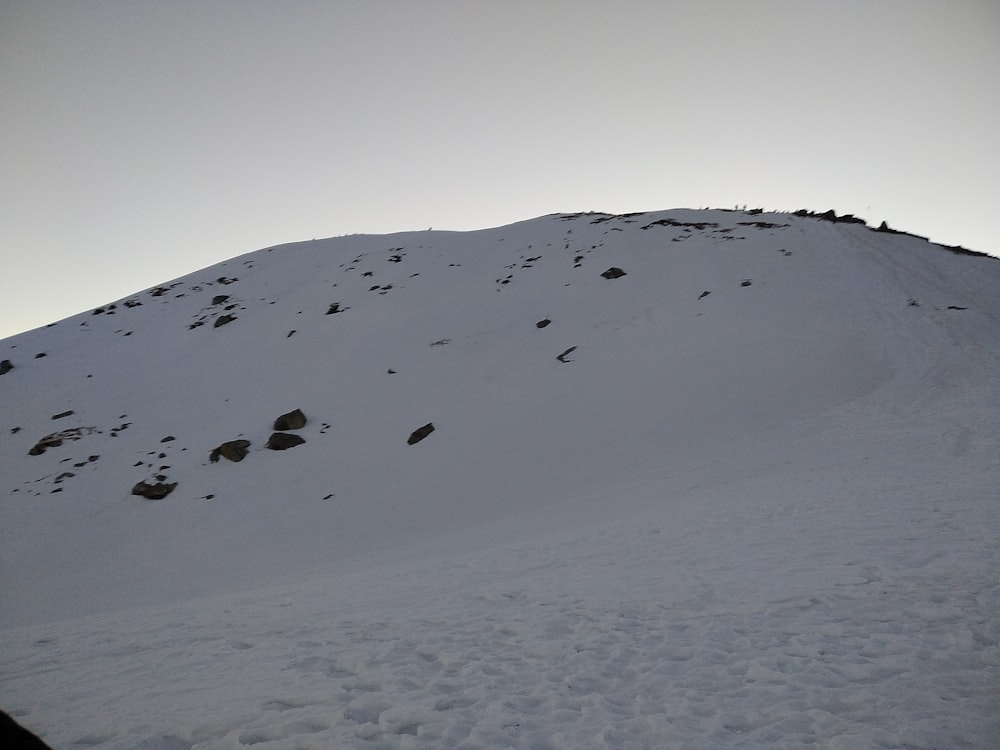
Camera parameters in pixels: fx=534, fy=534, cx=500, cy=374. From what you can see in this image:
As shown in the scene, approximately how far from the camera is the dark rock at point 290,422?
17.7 metres

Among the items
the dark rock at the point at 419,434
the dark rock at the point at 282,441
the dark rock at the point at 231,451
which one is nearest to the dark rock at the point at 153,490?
the dark rock at the point at 231,451

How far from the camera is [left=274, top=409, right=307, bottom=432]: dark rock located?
1766cm

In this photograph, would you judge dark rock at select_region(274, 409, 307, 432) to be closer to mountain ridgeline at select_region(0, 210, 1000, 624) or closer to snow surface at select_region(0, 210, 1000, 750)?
mountain ridgeline at select_region(0, 210, 1000, 624)

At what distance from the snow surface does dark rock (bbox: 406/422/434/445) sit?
1.51ft

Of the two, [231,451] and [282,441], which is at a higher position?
[282,441]

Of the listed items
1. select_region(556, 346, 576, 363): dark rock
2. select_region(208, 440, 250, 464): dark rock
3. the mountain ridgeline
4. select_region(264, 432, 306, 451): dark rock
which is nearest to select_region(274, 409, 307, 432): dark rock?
the mountain ridgeline

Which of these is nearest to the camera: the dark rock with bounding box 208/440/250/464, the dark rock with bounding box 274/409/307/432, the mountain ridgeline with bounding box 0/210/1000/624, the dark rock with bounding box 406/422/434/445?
the mountain ridgeline with bounding box 0/210/1000/624

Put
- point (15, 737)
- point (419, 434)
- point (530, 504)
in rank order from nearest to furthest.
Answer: point (15, 737)
point (530, 504)
point (419, 434)

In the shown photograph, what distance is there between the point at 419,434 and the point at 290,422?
14.8ft

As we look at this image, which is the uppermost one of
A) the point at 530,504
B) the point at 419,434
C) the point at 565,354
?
the point at 565,354

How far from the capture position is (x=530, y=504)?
13.1 metres

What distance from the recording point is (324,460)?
16.1m

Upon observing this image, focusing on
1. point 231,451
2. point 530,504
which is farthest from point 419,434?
point 231,451

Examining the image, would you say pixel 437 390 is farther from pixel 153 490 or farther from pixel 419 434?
pixel 153 490
